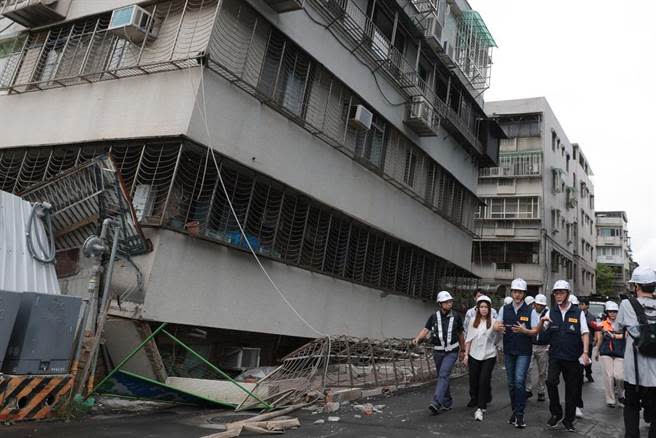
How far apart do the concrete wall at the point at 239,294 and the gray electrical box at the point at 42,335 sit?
1.45 meters

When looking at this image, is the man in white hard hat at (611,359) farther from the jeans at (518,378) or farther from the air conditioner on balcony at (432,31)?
the air conditioner on balcony at (432,31)

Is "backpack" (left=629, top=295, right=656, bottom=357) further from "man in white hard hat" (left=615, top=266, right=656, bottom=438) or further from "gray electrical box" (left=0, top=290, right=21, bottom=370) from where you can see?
"gray electrical box" (left=0, top=290, right=21, bottom=370)

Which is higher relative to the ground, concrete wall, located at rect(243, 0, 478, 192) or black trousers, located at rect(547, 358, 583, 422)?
concrete wall, located at rect(243, 0, 478, 192)

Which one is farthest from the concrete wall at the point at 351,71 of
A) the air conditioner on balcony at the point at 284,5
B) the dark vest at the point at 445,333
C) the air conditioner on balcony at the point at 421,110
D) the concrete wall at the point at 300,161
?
the dark vest at the point at 445,333

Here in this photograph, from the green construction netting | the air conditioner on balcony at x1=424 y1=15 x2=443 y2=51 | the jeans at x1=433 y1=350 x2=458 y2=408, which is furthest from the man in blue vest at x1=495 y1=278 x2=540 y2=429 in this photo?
the green construction netting

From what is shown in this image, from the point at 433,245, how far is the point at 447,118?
4.58 m

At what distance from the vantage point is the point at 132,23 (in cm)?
947

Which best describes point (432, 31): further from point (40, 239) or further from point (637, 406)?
point (637, 406)

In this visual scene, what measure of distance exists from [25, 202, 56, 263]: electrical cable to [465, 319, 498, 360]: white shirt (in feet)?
22.5

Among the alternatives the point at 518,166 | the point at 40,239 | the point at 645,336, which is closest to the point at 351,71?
the point at 40,239

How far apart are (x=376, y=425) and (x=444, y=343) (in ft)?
5.45

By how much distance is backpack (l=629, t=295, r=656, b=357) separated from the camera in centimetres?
486

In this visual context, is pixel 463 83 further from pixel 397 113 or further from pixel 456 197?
pixel 397 113

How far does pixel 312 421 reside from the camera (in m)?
6.69
